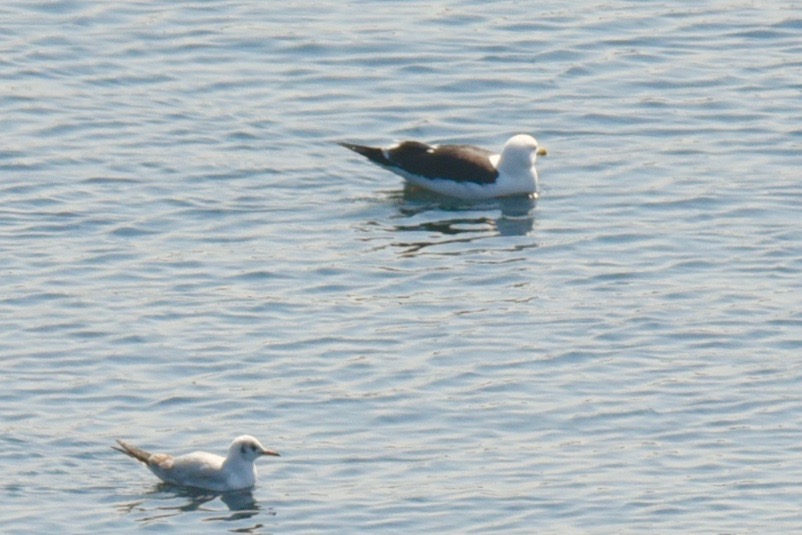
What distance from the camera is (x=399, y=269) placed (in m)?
21.6

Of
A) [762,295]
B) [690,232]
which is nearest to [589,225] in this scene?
[690,232]

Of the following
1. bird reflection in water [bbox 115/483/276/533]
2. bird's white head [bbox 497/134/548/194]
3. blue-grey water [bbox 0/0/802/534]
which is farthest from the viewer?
bird's white head [bbox 497/134/548/194]

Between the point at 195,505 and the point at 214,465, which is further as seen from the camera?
the point at 195,505

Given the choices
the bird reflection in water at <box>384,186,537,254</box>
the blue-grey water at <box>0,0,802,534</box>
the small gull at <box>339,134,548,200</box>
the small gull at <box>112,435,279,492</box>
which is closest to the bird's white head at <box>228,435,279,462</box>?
the small gull at <box>112,435,279,492</box>

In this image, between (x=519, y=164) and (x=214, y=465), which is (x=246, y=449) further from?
(x=519, y=164)

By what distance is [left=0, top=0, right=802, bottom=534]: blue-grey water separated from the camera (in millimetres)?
16797

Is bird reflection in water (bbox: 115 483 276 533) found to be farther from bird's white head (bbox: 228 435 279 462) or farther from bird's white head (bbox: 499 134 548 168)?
bird's white head (bbox: 499 134 548 168)

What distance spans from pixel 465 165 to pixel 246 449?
8070 mm

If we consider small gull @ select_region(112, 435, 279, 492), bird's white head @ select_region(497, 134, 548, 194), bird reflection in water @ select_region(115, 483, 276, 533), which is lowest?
bird reflection in water @ select_region(115, 483, 276, 533)

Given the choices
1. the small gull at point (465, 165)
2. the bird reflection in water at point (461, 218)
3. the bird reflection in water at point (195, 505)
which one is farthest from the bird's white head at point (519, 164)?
the bird reflection in water at point (195, 505)

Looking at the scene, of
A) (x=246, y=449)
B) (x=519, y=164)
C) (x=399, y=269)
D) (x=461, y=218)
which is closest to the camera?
(x=246, y=449)

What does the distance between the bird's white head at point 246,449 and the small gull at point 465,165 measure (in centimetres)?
790

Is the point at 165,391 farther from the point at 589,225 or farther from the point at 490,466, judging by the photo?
the point at 589,225

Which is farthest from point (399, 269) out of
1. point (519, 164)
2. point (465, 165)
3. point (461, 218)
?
point (519, 164)
